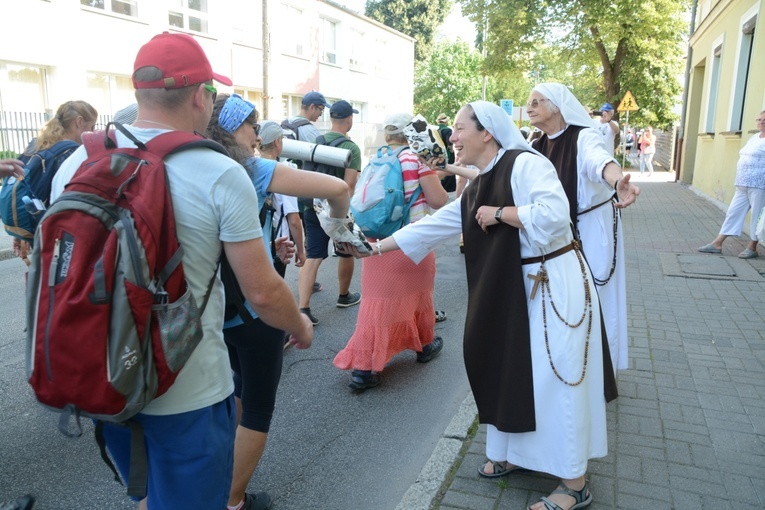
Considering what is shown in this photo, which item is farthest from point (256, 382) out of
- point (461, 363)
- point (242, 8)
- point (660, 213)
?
point (242, 8)

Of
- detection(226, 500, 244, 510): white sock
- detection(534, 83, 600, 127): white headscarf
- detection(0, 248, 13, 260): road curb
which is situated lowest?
detection(0, 248, 13, 260): road curb

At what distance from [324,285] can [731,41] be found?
37.9 ft

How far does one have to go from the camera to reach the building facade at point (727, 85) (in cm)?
1076

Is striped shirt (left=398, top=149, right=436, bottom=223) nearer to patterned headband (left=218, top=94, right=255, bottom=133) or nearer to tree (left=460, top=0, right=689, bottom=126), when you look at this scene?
patterned headband (left=218, top=94, right=255, bottom=133)

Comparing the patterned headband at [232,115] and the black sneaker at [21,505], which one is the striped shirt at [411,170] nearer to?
the patterned headband at [232,115]

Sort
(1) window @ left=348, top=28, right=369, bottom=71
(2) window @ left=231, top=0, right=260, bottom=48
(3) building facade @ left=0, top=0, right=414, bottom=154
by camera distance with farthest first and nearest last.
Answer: (1) window @ left=348, top=28, right=369, bottom=71, (2) window @ left=231, top=0, right=260, bottom=48, (3) building facade @ left=0, top=0, right=414, bottom=154

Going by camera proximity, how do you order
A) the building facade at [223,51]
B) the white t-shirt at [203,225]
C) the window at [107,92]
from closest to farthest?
the white t-shirt at [203,225], the building facade at [223,51], the window at [107,92]

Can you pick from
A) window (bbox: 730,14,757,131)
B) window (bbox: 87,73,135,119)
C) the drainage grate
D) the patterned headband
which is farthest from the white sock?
window (bbox: 87,73,135,119)

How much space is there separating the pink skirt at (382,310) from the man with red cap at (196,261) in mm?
2432

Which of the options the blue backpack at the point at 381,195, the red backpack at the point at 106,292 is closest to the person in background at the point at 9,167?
the blue backpack at the point at 381,195

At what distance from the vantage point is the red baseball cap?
1755 mm

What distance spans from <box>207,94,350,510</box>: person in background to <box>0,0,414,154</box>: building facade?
885 centimetres

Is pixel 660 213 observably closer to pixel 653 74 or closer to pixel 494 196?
pixel 494 196

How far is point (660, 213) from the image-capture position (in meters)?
13.4
